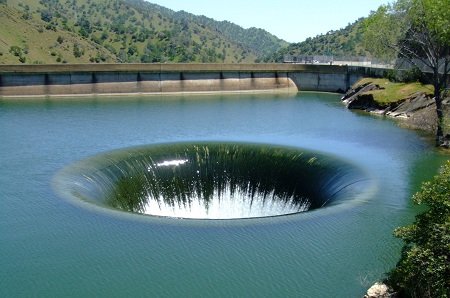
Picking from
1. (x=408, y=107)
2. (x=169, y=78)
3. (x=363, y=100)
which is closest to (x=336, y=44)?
(x=169, y=78)

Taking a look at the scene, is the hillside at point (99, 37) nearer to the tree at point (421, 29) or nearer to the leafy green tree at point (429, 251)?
the tree at point (421, 29)

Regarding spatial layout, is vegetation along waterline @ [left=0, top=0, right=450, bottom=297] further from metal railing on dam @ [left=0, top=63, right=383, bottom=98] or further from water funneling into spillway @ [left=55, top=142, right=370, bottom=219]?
water funneling into spillway @ [left=55, top=142, right=370, bottom=219]

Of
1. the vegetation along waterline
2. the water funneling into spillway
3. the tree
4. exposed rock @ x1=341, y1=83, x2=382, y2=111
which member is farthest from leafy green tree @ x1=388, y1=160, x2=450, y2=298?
exposed rock @ x1=341, y1=83, x2=382, y2=111

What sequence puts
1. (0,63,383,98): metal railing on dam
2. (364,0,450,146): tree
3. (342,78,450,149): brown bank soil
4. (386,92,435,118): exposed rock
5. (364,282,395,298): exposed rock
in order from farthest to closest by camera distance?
(0,63,383,98): metal railing on dam → (386,92,435,118): exposed rock → (342,78,450,149): brown bank soil → (364,0,450,146): tree → (364,282,395,298): exposed rock

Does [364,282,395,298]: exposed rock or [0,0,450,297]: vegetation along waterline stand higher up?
[0,0,450,297]: vegetation along waterline

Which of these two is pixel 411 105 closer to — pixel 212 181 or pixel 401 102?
pixel 401 102

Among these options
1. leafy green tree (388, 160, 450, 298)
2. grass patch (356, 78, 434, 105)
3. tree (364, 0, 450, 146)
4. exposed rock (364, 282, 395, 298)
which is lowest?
exposed rock (364, 282, 395, 298)

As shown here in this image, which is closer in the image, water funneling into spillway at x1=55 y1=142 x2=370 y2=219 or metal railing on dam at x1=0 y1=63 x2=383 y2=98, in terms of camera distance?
water funneling into spillway at x1=55 y1=142 x2=370 y2=219

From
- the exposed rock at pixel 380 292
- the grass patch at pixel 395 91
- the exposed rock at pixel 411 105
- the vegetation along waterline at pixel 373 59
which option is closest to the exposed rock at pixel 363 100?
the vegetation along waterline at pixel 373 59
